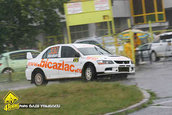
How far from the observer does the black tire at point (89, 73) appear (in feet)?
45.0

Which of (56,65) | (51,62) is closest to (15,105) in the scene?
(56,65)

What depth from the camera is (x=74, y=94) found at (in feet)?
32.1

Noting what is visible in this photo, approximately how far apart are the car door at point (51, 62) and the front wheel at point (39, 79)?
0.21 metres

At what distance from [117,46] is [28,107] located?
13231mm

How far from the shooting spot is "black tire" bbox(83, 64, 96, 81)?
540 inches

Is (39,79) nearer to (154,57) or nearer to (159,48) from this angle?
(159,48)

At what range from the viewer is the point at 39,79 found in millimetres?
14977

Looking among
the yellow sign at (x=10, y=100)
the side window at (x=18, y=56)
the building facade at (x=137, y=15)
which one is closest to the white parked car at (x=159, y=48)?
the side window at (x=18, y=56)

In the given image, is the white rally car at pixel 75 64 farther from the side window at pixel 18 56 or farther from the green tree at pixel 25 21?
the green tree at pixel 25 21

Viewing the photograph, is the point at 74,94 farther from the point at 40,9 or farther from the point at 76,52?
the point at 40,9

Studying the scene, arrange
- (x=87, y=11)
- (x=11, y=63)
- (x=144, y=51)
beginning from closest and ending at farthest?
(x=11, y=63) < (x=144, y=51) < (x=87, y=11)

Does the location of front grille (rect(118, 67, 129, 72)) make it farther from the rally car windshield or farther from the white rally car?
the rally car windshield

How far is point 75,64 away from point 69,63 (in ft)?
0.89

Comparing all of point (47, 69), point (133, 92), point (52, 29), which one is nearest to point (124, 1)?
point (52, 29)
